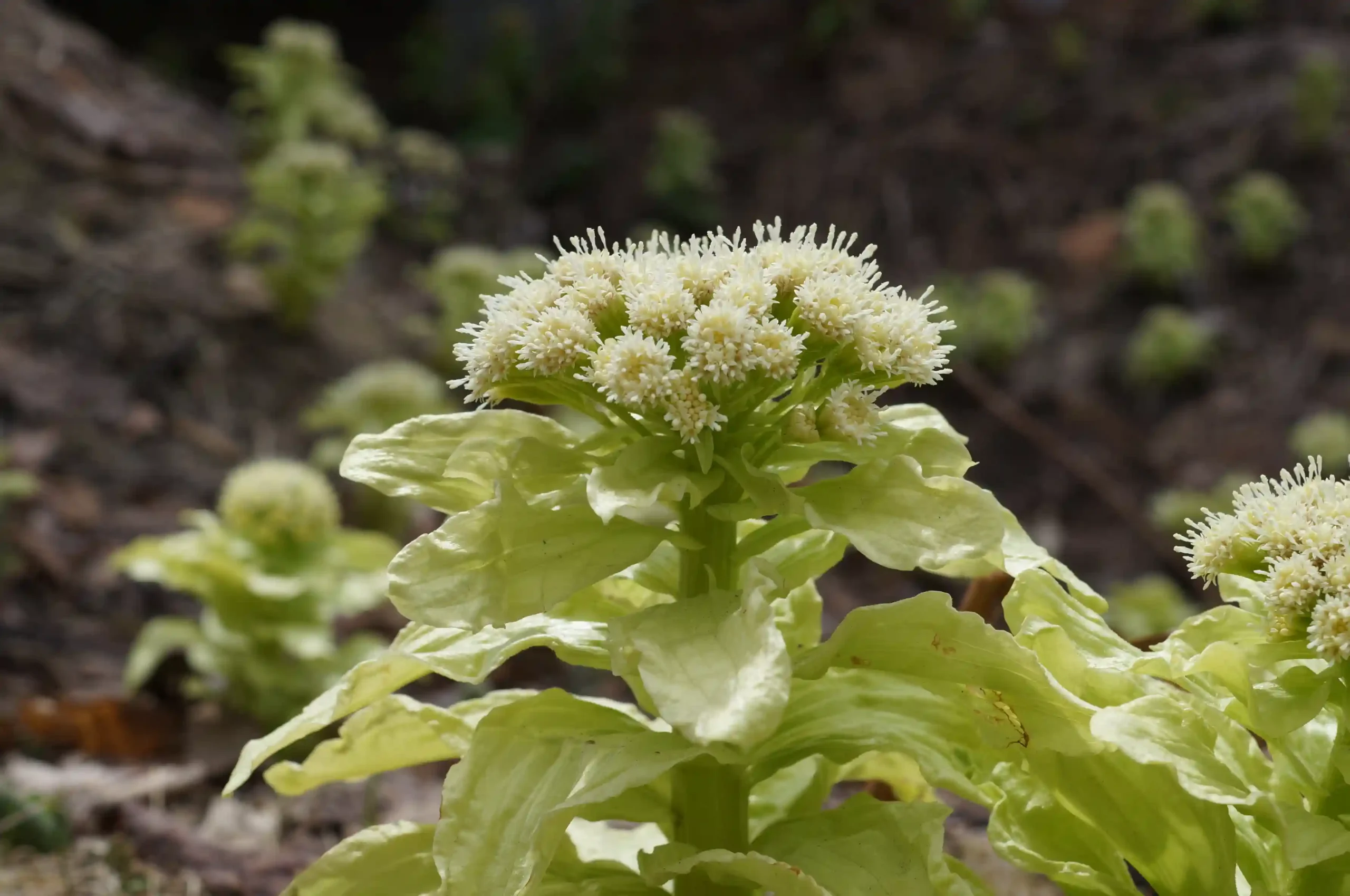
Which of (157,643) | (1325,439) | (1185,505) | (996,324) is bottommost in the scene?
(157,643)

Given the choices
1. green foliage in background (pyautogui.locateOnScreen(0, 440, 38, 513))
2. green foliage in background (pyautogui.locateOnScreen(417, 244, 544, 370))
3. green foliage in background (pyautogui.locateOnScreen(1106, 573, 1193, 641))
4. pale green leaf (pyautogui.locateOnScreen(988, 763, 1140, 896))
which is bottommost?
pale green leaf (pyautogui.locateOnScreen(988, 763, 1140, 896))

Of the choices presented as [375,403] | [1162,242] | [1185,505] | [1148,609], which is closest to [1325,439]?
[1185,505]

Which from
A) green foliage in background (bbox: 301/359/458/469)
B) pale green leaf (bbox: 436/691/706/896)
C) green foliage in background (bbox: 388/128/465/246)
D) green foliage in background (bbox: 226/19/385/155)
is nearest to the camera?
pale green leaf (bbox: 436/691/706/896)

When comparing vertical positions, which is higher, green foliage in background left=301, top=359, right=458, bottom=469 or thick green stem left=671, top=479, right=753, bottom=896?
green foliage in background left=301, top=359, right=458, bottom=469

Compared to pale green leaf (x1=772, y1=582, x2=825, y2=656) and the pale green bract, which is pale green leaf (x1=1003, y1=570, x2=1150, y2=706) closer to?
the pale green bract

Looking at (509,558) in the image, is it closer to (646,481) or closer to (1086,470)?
(646,481)

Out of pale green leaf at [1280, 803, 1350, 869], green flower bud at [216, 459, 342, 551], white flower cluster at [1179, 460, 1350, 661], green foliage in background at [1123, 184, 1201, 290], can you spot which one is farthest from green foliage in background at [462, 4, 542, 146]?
pale green leaf at [1280, 803, 1350, 869]

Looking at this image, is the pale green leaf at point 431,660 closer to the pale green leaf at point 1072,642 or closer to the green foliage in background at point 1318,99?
the pale green leaf at point 1072,642
